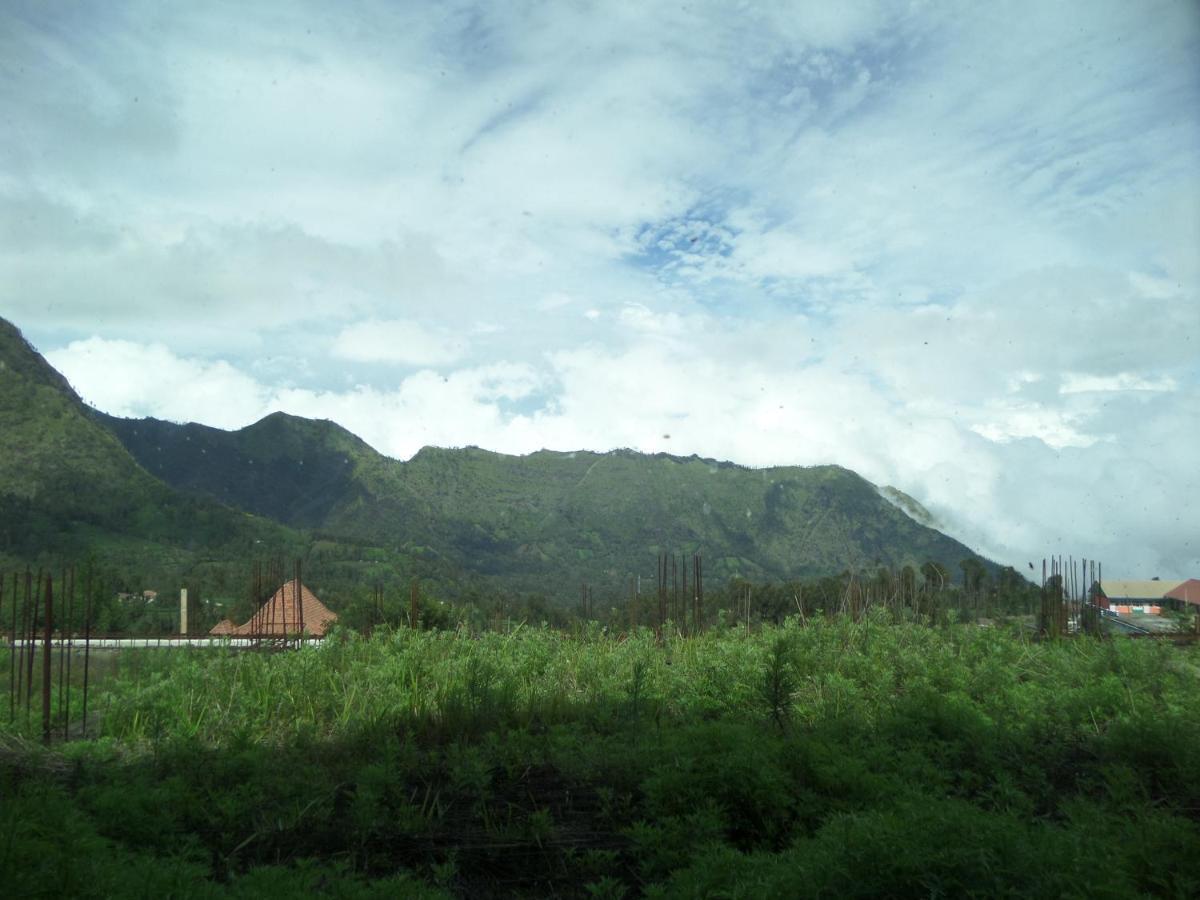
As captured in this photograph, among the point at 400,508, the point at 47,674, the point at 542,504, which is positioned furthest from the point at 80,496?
the point at 47,674

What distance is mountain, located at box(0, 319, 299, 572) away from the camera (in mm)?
28266

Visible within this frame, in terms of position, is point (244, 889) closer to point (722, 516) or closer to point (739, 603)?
point (739, 603)

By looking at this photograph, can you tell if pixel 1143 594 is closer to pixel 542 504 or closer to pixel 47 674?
pixel 47 674

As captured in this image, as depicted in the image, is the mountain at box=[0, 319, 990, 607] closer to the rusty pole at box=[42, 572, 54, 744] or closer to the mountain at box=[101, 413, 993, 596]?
the mountain at box=[101, 413, 993, 596]

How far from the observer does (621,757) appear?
5.46m

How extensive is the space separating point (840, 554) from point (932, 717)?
1092 inches

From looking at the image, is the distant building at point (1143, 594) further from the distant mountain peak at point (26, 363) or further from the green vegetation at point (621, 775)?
the distant mountain peak at point (26, 363)

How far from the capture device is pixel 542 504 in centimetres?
5338

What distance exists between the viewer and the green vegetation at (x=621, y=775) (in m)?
3.40

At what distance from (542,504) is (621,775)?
48.2 meters

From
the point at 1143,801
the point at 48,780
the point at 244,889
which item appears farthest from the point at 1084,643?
the point at 48,780

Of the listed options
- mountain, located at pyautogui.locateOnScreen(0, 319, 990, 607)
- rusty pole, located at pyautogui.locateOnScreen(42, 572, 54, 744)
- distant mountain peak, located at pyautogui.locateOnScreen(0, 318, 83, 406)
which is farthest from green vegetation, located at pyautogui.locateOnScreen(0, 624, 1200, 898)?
distant mountain peak, located at pyautogui.locateOnScreen(0, 318, 83, 406)

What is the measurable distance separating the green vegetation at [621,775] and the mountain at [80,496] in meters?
21.5

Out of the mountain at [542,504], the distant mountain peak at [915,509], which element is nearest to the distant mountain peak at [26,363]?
the mountain at [542,504]
